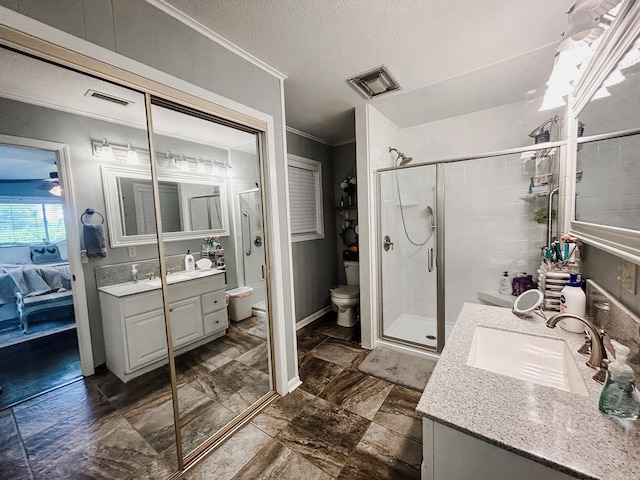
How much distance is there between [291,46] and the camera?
1.54 metres

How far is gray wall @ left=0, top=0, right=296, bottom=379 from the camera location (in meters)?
0.93

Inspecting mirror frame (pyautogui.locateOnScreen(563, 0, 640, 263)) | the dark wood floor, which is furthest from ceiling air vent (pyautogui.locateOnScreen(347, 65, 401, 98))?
the dark wood floor

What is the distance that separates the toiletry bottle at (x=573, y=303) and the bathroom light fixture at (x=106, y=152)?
296 cm

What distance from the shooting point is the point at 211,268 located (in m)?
2.11

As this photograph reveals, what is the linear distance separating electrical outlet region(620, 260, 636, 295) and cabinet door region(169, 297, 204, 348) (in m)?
2.33

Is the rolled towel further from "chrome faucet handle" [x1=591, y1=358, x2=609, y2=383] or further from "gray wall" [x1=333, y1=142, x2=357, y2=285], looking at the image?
"chrome faucet handle" [x1=591, y1=358, x2=609, y2=383]

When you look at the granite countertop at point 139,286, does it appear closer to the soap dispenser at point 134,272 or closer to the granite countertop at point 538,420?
the soap dispenser at point 134,272

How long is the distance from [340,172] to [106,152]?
2.67 meters

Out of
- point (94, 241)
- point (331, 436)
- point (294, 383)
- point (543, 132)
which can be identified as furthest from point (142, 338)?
point (543, 132)

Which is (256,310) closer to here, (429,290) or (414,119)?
(429,290)

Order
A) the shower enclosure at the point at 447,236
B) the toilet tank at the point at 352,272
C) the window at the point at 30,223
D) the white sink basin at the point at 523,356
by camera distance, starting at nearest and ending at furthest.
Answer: the white sink basin at the point at 523,356 < the window at the point at 30,223 < the shower enclosure at the point at 447,236 < the toilet tank at the point at 352,272

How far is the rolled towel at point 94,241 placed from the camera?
1770mm

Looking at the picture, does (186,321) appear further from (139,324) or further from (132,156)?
(132,156)

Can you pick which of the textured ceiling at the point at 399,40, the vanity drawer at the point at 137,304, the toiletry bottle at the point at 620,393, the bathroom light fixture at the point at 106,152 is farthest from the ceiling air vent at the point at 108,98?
the toiletry bottle at the point at 620,393
